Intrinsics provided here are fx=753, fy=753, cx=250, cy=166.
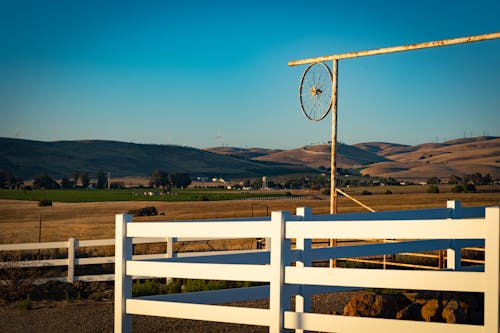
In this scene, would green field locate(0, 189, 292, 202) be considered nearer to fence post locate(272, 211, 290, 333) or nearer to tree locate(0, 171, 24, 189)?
tree locate(0, 171, 24, 189)

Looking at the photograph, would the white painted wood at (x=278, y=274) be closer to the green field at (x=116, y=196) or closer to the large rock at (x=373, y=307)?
the large rock at (x=373, y=307)

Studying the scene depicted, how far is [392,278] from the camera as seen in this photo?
6.72 metres

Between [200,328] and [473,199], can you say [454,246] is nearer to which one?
[200,328]

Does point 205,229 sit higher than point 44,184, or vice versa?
point 44,184

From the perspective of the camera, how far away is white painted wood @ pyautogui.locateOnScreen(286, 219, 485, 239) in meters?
6.30

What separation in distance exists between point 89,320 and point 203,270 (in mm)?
6102

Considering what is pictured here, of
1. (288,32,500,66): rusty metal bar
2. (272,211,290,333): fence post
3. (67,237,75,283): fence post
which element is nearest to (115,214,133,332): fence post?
(272,211,290,333): fence post

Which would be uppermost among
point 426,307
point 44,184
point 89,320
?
point 44,184

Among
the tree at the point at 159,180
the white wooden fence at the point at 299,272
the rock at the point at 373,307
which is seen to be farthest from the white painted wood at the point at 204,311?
the tree at the point at 159,180

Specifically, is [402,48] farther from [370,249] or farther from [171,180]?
[171,180]

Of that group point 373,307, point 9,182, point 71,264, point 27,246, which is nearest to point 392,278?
point 373,307

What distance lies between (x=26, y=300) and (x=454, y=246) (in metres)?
8.81

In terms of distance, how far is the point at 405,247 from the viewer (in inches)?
401

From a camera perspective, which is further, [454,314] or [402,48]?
[402,48]
